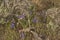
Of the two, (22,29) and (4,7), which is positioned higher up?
(4,7)

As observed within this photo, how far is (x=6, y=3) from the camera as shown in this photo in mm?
3393

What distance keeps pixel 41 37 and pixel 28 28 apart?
0.21 metres

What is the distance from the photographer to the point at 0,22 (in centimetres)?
322

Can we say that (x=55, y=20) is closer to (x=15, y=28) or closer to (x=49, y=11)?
(x=49, y=11)

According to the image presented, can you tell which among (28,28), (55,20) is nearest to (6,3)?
(28,28)

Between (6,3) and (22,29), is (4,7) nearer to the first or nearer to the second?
(6,3)

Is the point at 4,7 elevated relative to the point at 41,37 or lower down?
elevated

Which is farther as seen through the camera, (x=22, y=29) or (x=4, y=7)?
(x=4, y=7)

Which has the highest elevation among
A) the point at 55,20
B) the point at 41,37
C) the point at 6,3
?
the point at 6,3

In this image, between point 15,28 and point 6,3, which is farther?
point 6,3

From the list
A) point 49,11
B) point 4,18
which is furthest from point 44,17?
point 4,18

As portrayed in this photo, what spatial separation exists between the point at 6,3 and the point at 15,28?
448mm

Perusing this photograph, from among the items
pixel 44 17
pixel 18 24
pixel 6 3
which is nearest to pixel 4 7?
pixel 6 3

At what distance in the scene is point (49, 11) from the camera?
3236 mm
